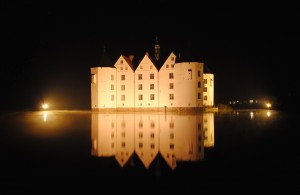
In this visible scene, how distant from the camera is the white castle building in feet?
143

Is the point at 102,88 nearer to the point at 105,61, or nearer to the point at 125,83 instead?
the point at 125,83

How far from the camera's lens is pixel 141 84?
1786 inches

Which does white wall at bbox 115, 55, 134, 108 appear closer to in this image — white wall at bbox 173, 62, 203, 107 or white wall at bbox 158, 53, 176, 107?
white wall at bbox 158, 53, 176, 107

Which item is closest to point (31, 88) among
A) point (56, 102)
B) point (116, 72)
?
point (56, 102)

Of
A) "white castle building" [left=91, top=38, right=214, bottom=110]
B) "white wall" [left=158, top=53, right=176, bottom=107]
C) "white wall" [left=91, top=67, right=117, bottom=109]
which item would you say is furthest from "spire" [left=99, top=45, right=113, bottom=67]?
"white wall" [left=158, top=53, right=176, bottom=107]

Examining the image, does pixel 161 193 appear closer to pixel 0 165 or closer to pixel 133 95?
pixel 0 165

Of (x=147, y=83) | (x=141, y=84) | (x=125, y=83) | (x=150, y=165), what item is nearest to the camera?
(x=150, y=165)

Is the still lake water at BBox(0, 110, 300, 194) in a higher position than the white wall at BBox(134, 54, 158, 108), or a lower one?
lower

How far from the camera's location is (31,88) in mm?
64625

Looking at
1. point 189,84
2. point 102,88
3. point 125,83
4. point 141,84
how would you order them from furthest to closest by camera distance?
1. point 125,83
2. point 141,84
3. point 102,88
4. point 189,84

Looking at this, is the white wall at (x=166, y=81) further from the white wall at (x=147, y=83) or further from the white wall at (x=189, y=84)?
the white wall at (x=189, y=84)

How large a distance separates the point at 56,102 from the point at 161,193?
60783mm

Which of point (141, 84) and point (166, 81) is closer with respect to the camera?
point (166, 81)

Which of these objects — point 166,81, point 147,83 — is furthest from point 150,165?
point 147,83
